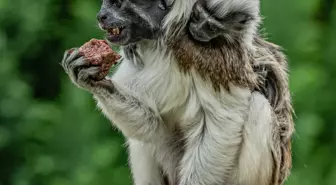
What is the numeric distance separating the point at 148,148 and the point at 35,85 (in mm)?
2413

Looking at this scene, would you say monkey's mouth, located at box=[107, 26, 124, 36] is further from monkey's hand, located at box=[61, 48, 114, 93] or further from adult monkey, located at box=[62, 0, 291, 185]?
monkey's hand, located at box=[61, 48, 114, 93]

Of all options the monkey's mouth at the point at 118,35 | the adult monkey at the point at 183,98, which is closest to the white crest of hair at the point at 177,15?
the adult monkey at the point at 183,98

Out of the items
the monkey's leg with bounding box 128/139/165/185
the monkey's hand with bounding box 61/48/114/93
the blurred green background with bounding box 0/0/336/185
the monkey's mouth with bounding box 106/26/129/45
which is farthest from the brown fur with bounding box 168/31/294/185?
the blurred green background with bounding box 0/0/336/185

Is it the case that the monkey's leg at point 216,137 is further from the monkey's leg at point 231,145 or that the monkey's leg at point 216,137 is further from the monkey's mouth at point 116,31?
the monkey's mouth at point 116,31

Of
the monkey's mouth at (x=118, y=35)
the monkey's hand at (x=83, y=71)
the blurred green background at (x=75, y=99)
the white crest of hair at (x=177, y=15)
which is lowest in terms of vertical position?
the blurred green background at (x=75, y=99)

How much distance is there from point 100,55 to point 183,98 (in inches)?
14.5

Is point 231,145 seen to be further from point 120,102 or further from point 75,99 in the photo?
point 75,99

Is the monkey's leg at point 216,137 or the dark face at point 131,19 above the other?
the dark face at point 131,19

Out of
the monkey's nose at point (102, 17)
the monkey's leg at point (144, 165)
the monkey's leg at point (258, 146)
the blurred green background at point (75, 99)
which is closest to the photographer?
the monkey's nose at point (102, 17)

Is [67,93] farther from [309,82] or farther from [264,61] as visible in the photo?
[264,61]

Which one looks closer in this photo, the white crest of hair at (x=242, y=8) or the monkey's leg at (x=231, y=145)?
the white crest of hair at (x=242, y=8)

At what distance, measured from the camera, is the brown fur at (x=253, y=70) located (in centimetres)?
→ 437

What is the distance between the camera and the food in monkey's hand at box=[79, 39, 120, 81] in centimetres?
433

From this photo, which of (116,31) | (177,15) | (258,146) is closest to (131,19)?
(116,31)
